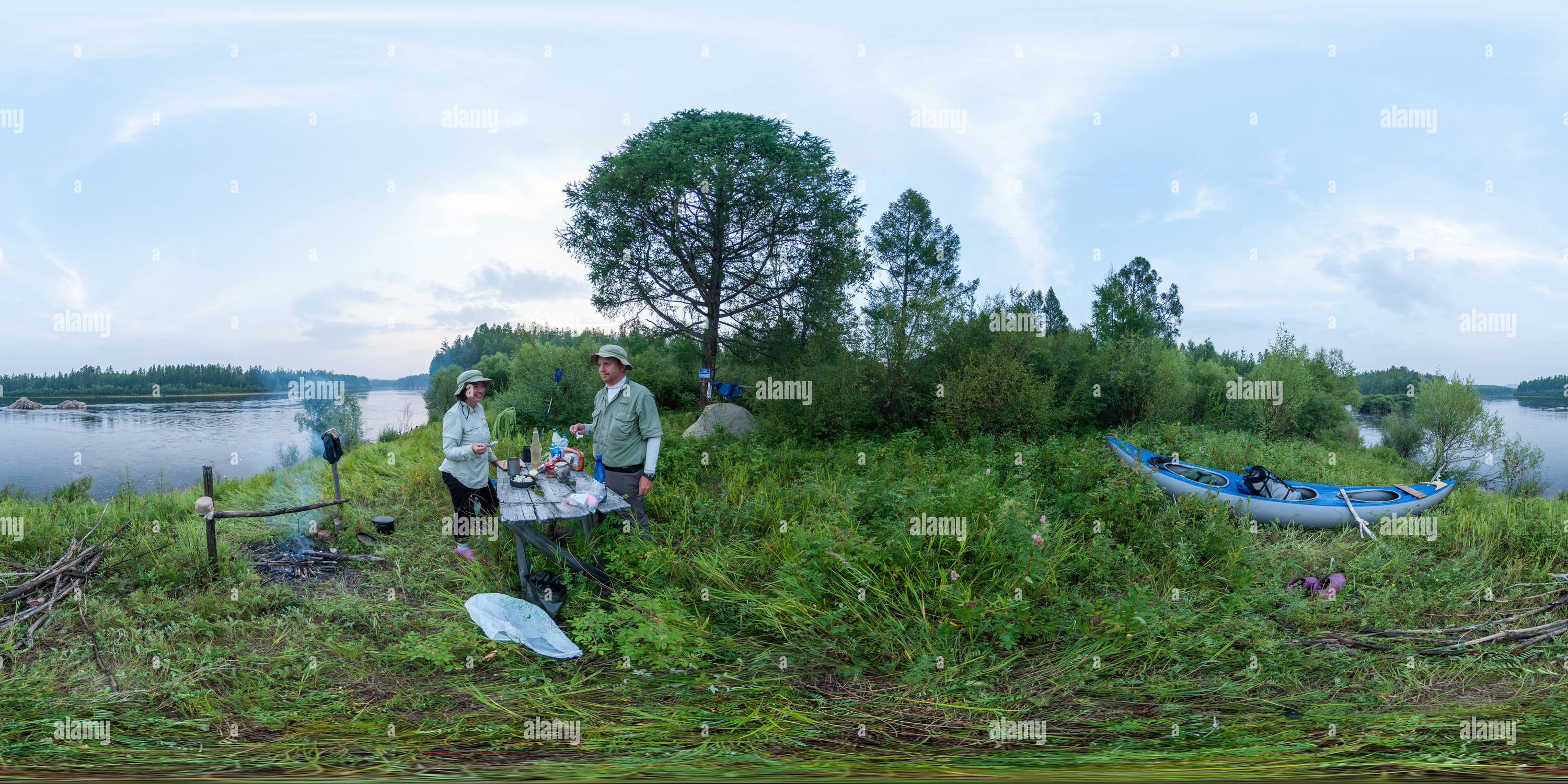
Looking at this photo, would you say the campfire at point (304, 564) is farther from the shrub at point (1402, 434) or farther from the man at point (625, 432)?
the shrub at point (1402, 434)

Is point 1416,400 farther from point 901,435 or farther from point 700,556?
point 700,556

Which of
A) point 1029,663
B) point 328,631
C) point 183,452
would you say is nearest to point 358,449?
point 183,452

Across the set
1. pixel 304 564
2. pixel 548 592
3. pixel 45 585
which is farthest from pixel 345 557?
pixel 548 592

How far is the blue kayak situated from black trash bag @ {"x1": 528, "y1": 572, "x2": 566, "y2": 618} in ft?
23.5

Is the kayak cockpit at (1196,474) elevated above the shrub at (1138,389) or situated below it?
below

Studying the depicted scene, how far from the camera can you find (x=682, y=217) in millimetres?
17406

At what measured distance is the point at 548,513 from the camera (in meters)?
5.12

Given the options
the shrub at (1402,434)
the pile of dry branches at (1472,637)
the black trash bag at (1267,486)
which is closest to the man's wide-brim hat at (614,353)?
the pile of dry branches at (1472,637)

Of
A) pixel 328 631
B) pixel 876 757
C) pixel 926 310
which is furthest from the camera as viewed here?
pixel 926 310

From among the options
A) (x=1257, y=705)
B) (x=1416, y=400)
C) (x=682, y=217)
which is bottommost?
(x=1257, y=705)

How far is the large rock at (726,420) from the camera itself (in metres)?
14.8

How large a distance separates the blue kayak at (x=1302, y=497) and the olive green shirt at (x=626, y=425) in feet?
21.2

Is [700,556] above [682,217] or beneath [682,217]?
beneath

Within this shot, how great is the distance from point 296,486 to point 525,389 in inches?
288
